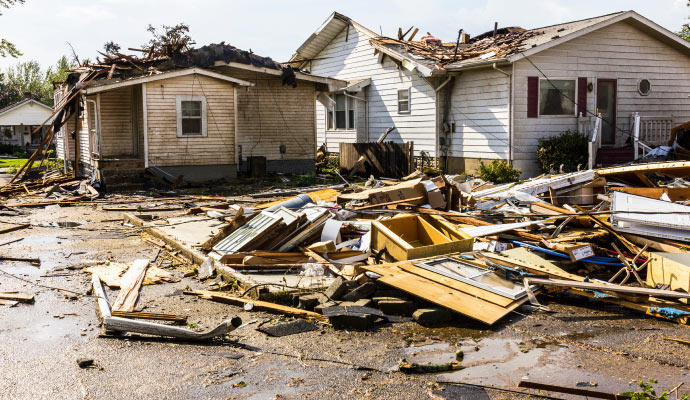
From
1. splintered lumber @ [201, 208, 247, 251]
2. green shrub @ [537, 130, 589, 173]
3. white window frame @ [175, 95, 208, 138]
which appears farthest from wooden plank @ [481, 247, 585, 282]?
white window frame @ [175, 95, 208, 138]

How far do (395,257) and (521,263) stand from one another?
1.65 m

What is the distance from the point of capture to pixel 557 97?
20781 mm

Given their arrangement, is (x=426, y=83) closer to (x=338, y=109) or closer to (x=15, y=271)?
(x=338, y=109)

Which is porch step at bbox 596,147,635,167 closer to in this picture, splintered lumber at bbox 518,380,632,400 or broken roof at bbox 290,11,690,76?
broken roof at bbox 290,11,690,76

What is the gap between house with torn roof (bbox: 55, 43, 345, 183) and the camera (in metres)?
22.1

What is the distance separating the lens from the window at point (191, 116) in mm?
22594

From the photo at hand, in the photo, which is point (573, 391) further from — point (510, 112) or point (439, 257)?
point (510, 112)

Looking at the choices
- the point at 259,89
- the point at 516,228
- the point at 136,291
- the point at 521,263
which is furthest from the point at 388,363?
the point at 259,89

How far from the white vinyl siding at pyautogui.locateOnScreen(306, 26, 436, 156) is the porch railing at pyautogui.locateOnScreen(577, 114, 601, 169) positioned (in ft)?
16.4

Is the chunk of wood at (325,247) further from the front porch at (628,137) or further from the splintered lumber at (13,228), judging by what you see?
the front porch at (628,137)

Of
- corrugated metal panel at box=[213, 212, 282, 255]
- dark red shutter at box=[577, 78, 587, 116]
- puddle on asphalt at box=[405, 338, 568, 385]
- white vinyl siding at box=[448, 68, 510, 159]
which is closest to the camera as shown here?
puddle on asphalt at box=[405, 338, 568, 385]

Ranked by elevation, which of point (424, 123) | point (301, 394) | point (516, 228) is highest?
point (424, 123)

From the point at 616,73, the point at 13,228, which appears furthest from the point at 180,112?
the point at 616,73

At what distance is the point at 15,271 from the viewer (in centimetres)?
981
